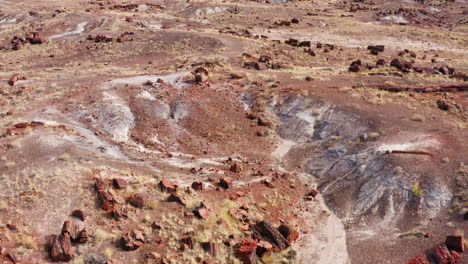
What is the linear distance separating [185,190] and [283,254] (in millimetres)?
5971

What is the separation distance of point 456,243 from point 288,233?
736 cm

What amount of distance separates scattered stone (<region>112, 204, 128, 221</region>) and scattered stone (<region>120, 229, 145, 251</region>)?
1115mm

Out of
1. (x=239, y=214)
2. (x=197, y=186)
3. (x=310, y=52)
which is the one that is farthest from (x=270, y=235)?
(x=310, y=52)

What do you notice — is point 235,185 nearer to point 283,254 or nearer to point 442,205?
point 283,254

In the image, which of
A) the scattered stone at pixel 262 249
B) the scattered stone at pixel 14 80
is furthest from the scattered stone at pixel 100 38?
the scattered stone at pixel 262 249

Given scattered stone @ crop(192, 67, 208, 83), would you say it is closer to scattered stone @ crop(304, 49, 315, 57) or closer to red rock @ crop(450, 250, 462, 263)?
scattered stone @ crop(304, 49, 315, 57)

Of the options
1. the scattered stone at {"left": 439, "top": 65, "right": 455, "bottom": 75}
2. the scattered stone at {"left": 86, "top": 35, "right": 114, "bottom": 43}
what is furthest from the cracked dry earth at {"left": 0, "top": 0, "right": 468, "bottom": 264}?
the scattered stone at {"left": 86, "top": 35, "right": 114, "bottom": 43}

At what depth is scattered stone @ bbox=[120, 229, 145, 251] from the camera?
15258mm

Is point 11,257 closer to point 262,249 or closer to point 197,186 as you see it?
point 197,186

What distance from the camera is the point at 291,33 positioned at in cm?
6694

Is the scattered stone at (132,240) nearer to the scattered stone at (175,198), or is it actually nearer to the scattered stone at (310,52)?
the scattered stone at (175,198)

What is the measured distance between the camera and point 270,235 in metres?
17.7

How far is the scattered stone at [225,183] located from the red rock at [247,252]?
4338 millimetres

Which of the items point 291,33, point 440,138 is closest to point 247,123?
point 440,138
